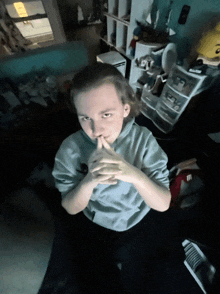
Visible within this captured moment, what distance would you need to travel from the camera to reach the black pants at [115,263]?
2.57ft

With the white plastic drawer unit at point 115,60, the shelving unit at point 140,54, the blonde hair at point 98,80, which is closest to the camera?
the blonde hair at point 98,80

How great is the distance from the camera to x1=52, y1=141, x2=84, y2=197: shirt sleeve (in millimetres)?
698

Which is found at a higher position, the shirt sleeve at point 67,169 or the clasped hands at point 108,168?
the clasped hands at point 108,168

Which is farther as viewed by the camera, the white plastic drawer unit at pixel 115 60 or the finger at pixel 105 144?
the white plastic drawer unit at pixel 115 60

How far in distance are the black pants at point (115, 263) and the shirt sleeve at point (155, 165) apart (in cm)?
38

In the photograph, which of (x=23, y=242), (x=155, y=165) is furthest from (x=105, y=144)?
(x=23, y=242)

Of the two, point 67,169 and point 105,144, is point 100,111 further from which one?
point 67,169

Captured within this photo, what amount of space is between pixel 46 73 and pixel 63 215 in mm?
1996

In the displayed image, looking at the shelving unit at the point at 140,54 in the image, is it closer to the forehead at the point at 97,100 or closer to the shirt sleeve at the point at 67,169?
the forehead at the point at 97,100

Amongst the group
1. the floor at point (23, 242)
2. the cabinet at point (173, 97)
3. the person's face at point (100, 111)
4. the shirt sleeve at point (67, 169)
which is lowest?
the cabinet at point (173, 97)

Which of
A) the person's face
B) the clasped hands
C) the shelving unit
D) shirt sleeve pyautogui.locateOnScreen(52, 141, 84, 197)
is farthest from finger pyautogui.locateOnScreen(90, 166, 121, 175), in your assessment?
the shelving unit

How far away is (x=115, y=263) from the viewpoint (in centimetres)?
79

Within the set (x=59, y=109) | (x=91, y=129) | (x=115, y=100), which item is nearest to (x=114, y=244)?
(x=91, y=129)

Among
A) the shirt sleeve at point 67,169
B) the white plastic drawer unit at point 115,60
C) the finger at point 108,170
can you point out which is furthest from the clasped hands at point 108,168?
the white plastic drawer unit at point 115,60
